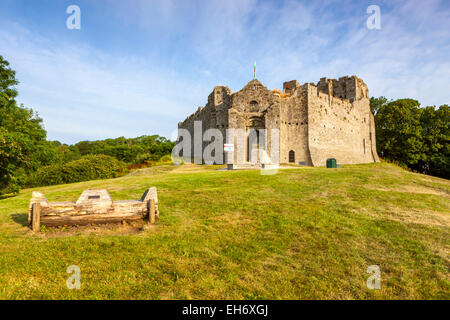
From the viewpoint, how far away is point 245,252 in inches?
202

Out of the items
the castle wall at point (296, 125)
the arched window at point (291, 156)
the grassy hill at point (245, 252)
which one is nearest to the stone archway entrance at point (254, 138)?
the castle wall at point (296, 125)

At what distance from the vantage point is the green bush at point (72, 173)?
19.4 meters

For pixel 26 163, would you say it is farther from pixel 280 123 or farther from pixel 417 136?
pixel 417 136

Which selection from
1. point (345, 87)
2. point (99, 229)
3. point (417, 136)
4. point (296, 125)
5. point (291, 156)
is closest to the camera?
point (99, 229)

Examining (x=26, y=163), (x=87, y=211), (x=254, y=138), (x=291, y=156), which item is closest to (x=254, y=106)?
(x=254, y=138)

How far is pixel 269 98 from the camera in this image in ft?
95.2

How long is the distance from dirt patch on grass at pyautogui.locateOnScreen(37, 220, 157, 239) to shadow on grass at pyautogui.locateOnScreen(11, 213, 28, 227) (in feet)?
4.68

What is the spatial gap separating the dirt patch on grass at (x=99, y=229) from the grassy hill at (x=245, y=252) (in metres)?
0.03

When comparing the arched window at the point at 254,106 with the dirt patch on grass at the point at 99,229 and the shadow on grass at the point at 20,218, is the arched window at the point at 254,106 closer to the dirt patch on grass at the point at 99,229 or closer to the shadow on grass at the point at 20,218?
the dirt patch on grass at the point at 99,229

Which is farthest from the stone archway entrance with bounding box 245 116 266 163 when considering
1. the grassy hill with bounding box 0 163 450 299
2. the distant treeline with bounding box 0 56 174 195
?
the grassy hill with bounding box 0 163 450 299

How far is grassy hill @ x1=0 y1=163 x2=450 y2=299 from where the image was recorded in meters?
3.83

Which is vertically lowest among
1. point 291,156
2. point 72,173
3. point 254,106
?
point 72,173

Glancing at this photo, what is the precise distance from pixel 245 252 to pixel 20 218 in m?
7.30

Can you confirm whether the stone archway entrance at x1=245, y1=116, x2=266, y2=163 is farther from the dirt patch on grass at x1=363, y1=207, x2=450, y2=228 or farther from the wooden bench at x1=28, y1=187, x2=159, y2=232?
the wooden bench at x1=28, y1=187, x2=159, y2=232
